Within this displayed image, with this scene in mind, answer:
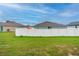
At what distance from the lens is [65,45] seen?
3371 mm

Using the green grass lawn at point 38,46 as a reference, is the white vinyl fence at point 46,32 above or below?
above

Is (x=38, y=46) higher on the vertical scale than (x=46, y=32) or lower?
lower

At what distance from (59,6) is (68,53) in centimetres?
61

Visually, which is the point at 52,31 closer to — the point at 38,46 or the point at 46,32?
the point at 46,32

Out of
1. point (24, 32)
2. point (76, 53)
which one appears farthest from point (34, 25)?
point (76, 53)

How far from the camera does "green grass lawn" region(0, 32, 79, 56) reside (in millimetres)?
3354

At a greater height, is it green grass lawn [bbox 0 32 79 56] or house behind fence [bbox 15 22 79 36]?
house behind fence [bbox 15 22 79 36]

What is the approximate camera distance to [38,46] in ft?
11.1

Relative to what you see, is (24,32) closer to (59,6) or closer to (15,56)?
(15,56)

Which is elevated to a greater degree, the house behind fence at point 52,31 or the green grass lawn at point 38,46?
the house behind fence at point 52,31

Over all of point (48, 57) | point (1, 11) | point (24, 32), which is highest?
point (1, 11)

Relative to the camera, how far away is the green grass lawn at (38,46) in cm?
335

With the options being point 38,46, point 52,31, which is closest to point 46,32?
point 52,31

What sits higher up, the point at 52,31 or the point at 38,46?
the point at 52,31
